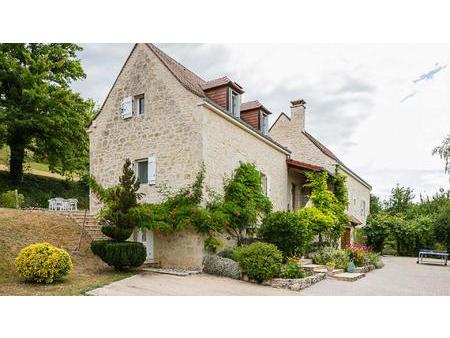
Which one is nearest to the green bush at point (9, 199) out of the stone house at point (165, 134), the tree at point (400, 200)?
the stone house at point (165, 134)

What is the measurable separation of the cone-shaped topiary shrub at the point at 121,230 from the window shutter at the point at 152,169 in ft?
4.74

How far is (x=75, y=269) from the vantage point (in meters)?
9.25

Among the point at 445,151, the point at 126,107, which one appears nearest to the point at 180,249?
the point at 126,107

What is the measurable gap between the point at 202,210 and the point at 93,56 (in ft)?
15.3

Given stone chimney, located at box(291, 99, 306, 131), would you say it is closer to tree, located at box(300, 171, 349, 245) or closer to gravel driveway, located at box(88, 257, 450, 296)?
tree, located at box(300, 171, 349, 245)

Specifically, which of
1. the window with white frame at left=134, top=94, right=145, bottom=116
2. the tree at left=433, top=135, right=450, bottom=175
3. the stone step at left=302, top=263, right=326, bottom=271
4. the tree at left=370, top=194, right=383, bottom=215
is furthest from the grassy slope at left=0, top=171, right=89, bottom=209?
the tree at left=370, top=194, right=383, bottom=215

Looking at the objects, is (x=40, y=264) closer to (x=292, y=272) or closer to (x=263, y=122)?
(x=292, y=272)

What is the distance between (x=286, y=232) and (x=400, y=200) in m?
18.5

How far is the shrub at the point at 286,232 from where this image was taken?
1197 cm

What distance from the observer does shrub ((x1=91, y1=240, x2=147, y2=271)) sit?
30.4 feet

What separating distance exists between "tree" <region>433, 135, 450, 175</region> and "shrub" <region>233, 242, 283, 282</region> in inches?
181

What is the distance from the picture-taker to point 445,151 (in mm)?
10922

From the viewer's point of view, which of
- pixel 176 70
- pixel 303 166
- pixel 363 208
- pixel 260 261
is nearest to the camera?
pixel 260 261
